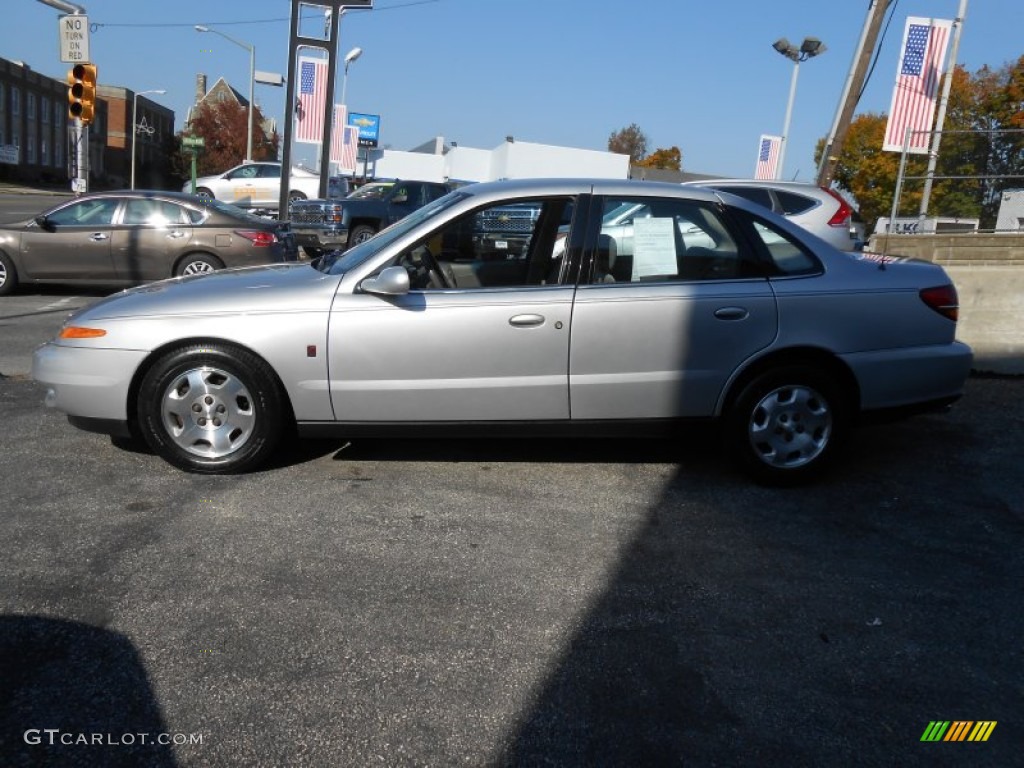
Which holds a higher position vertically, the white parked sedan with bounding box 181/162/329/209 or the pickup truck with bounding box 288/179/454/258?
the white parked sedan with bounding box 181/162/329/209

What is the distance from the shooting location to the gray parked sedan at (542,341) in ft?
14.8

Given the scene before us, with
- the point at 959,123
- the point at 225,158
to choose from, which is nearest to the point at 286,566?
the point at 959,123

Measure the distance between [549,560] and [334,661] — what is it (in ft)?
3.84

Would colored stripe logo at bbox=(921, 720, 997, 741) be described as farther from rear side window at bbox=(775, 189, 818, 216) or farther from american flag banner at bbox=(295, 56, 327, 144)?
american flag banner at bbox=(295, 56, 327, 144)

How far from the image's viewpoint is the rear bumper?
15.5ft

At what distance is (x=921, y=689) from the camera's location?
2.96m

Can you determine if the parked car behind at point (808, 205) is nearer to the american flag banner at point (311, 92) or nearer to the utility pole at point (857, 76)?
the utility pole at point (857, 76)

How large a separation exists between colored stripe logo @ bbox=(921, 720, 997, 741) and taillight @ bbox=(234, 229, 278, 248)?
33.6ft

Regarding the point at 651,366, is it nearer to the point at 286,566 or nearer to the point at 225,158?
the point at 286,566

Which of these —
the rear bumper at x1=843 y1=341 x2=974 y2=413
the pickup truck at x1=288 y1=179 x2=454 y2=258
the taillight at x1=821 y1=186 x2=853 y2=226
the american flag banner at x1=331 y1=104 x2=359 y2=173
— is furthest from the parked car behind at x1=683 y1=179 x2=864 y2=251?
the american flag banner at x1=331 y1=104 x2=359 y2=173

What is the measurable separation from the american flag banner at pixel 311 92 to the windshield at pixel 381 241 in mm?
12714

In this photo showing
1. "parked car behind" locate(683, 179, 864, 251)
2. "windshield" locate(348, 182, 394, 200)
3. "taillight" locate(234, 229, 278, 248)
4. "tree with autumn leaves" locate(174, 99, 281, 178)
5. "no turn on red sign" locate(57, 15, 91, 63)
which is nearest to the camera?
"parked car behind" locate(683, 179, 864, 251)

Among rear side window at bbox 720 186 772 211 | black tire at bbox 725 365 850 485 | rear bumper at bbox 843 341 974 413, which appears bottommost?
black tire at bbox 725 365 850 485

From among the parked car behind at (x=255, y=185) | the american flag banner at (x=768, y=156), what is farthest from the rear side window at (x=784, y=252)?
the parked car behind at (x=255, y=185)
